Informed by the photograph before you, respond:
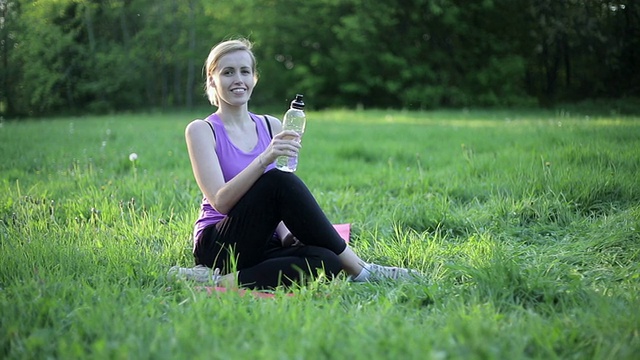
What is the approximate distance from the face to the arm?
0.23m

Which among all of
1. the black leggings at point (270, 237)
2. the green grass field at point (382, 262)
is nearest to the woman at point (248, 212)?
the black leggings at point (270, 237)

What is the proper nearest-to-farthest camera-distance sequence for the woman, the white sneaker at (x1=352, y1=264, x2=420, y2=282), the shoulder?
the woman
the white sneaker at (x1=352, y1=264, x2=420, y2=282)
the shoulder

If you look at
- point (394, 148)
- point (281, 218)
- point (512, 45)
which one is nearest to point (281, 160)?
point (281, 218)

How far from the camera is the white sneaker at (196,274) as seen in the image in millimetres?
3104

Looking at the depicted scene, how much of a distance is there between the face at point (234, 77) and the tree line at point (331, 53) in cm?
1614

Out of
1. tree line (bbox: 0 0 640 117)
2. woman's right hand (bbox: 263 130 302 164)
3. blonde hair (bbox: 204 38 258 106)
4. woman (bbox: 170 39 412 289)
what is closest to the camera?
woman's right hand (bbox: 263 130 302 164)

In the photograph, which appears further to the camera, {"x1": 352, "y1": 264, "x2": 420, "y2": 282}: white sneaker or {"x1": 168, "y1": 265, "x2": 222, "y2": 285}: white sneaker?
{"x1": 352, "y1": 264, "x2": 420, "y2": 282}: white sneaker

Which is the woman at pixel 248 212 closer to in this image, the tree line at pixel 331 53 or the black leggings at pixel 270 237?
the black leggings at pixel 270 237

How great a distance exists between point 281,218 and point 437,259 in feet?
3.20

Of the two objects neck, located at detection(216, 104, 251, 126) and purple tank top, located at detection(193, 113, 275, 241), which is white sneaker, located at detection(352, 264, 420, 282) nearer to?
purple tank top, located at detection(193, 113, 275, 241)

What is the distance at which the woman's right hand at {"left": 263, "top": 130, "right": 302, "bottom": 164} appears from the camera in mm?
2986

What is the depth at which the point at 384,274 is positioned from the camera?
3260 millimetres

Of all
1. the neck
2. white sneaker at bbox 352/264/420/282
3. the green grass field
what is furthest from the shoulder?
white sneaker at bbox 352/264/420/282

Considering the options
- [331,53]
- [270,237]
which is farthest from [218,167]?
[331,53]
